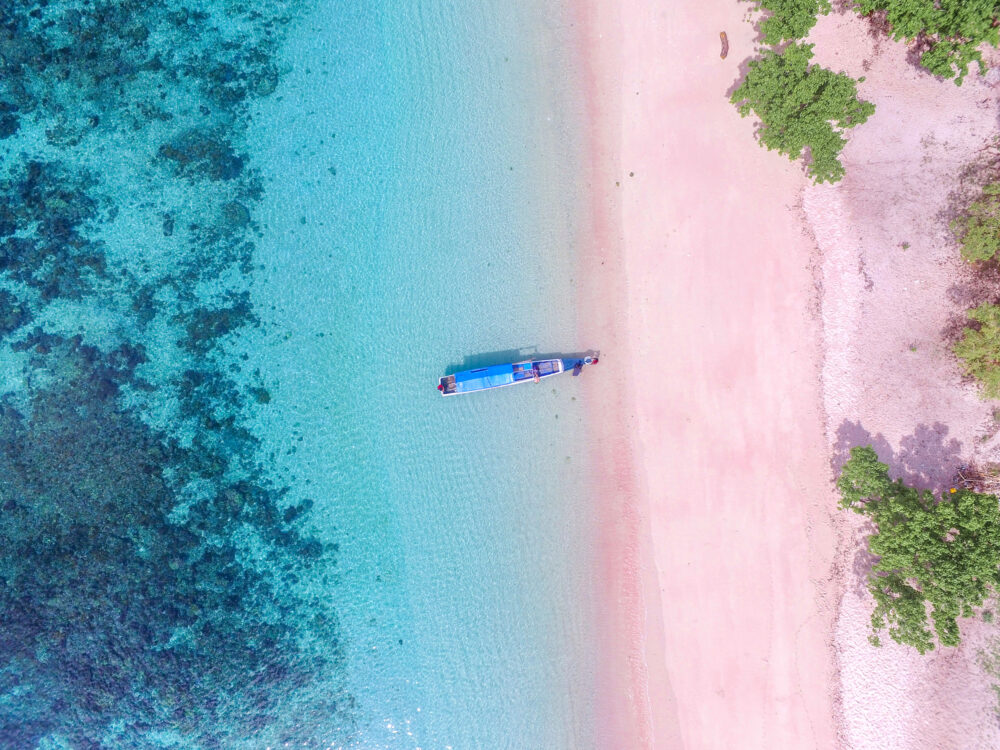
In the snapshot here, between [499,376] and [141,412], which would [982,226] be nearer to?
[499,376]

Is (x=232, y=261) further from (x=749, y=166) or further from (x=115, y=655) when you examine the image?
(x=749, y=166)

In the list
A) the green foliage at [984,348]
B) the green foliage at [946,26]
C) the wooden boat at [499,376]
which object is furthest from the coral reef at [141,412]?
the green foliage at [984,348]

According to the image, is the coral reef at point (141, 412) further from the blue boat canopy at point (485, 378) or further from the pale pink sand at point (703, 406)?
the pale pink sand at point (703, 406)

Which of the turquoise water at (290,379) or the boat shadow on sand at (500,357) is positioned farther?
the boat shadow on sand at (500,357)

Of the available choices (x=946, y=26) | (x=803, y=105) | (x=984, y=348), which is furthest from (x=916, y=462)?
(x=946, y=26)

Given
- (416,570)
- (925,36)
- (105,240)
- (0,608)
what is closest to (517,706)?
(416,570)

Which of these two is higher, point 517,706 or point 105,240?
point 105,240

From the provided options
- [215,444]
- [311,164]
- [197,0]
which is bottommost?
[215,444]
